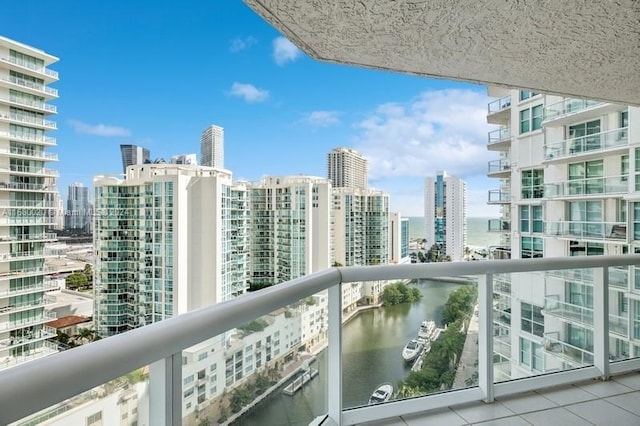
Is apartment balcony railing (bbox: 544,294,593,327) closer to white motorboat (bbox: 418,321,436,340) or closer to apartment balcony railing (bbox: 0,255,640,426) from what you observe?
apartment balcony railing (bbox: 0,255,640,426)

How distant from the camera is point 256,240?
10562mm

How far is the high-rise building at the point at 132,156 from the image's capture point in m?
11.2

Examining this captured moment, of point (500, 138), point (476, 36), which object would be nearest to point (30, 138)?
point (476, 36)

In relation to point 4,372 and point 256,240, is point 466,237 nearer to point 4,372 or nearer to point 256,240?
point 256,240

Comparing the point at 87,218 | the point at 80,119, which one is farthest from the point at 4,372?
the point at 80,119

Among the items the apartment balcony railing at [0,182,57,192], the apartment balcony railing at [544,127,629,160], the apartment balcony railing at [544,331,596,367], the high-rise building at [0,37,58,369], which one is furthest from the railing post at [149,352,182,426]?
the apartment balcony railing at [544,127,629,160]

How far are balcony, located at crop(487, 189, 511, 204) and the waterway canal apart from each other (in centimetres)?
1130

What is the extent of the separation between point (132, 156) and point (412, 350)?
12.4 meters

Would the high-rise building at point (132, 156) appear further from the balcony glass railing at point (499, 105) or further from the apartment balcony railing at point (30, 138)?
the balcony glass railing at point (499, 105)

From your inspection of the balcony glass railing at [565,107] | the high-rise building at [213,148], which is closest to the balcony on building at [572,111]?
the balcony glass railing at [565,107]

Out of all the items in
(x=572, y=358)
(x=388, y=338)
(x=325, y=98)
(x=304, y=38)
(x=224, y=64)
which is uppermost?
(x=224, y=64)

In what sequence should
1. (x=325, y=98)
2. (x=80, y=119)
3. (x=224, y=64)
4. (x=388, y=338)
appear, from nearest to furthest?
(x=388, y=338)
(x=80, y=119)
(x=224, y=64)
(x=325, y=98)

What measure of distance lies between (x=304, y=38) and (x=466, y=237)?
7669mm

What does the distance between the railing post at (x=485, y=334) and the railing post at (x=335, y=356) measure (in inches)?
38.3
